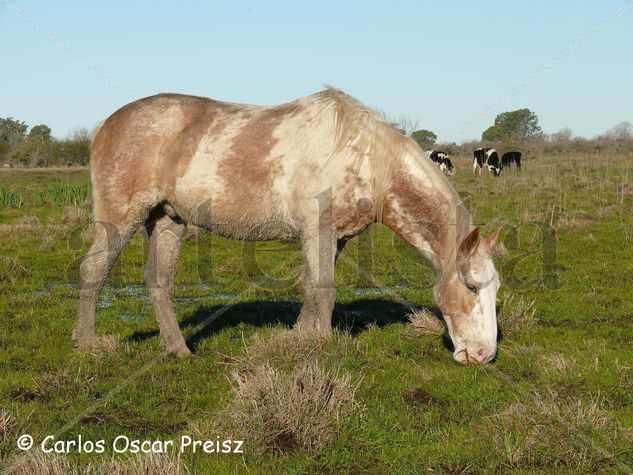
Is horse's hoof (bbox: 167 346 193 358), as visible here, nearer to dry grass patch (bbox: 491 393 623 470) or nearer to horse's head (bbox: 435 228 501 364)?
horse's head (bbox: 435 228 501 364)

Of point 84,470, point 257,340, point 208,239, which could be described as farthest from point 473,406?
point 208,239

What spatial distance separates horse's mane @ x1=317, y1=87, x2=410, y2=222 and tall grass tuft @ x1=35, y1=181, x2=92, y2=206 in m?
13.3

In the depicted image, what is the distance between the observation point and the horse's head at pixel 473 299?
530 cm

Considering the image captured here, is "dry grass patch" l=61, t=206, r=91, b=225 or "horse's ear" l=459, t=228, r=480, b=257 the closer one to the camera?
"horse's ear" l=459, t=228, r=480, b=257

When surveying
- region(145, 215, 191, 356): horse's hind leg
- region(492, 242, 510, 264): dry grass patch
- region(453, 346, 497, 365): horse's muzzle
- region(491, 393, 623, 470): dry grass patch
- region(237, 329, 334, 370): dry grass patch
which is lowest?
region(491, 393, 623, 470): dry grass patch

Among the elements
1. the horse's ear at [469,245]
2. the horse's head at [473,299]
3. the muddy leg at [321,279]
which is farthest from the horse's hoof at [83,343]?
the horse's ear at [469,245]

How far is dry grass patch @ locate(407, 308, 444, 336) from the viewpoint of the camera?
641 centimetres

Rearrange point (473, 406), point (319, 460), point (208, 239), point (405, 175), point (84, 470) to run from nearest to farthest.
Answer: point (84, 470) → point (319, 460) → point (473, 406) → point (405, 175) → point (208, 239)


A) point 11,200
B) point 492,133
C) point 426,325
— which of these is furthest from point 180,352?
point 492,133

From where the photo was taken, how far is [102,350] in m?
5.74

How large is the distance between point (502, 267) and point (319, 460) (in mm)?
7121

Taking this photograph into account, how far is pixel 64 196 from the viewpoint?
17750 millimetres

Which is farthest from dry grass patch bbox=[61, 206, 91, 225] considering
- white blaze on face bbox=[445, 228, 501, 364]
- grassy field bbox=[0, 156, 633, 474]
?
white blaze on face bbox=[445, 228, 501, 364]

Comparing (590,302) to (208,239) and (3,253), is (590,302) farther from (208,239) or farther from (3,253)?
(3,253)
